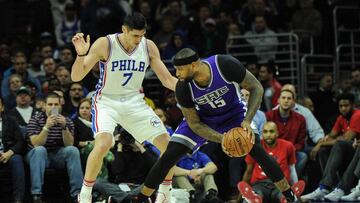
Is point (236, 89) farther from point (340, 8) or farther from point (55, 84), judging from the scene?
point (340, 8)

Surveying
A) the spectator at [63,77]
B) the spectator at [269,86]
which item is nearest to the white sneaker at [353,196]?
the spectator at [269,86]

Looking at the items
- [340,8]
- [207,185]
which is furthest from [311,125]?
[340,8]

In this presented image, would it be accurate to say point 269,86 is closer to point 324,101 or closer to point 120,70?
point 324,101

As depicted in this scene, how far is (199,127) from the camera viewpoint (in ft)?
30.4

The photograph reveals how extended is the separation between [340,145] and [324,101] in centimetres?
253

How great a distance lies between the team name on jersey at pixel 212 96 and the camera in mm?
9266

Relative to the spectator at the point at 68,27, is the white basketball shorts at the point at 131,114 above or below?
below

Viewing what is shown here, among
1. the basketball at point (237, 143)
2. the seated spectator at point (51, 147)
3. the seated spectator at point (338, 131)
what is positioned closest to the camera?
the basketball at point (237, 143)

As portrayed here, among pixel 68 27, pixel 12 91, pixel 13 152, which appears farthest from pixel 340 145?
pixel 68 27

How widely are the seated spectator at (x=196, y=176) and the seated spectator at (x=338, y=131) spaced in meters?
1.73

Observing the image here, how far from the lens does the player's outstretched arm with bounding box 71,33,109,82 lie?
9586 mm

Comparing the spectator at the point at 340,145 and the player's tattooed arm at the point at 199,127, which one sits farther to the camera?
the spectator at the point at 340,145

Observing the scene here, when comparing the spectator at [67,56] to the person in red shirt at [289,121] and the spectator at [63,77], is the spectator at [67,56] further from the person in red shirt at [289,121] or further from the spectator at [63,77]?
the person in red shirt at [289,121]

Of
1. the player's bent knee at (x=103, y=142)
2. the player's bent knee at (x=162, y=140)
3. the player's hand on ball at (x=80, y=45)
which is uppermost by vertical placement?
the player's hand on ball at (x=80, y=45)
